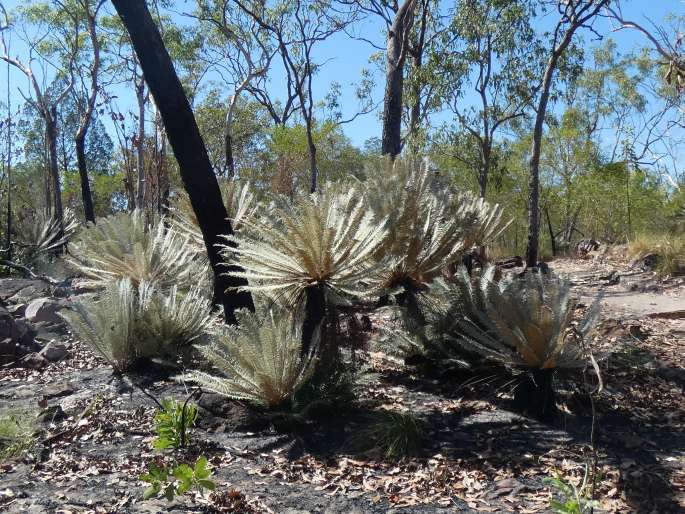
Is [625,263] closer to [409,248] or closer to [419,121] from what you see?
[419,121]

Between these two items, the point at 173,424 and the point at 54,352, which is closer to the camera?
the point at 173,424

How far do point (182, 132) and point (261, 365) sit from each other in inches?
101

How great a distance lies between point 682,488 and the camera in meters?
4.43

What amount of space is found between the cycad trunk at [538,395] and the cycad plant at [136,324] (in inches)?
117

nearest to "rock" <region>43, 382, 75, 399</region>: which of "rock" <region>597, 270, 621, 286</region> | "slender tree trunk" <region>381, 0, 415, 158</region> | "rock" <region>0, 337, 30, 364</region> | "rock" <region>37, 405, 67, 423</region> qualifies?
"rock" <region>37, 405, 67, 423</region>

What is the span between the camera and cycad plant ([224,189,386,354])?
5.38 m

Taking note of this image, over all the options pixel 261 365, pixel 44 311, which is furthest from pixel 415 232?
pixel 44 311

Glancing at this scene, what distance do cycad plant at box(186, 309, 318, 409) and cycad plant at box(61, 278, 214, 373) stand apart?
1.54 metres

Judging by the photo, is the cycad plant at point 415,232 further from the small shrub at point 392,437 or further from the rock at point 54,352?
Answer: the rock at point 54,352

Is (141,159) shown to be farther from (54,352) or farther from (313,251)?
(313,251)

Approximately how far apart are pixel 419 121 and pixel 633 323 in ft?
45.8

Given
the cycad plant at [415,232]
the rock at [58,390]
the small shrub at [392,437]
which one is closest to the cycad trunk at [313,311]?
the cycad plant at [415,232]

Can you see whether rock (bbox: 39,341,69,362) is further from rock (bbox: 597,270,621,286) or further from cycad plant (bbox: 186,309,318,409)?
rock (bbox: 597,270,621,286)

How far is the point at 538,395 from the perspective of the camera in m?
5.55
